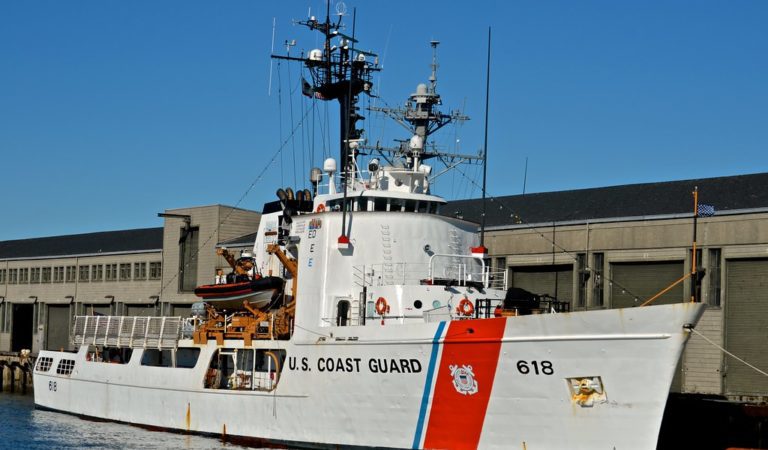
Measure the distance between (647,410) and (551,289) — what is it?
2010cm

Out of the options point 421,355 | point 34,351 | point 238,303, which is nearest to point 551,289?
point 238,303

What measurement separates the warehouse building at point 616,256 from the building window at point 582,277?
0.12 ft

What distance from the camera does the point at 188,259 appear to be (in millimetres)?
51875

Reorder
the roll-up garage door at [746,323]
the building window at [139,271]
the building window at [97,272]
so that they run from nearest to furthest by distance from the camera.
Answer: the roll-up garage door at [746,323], the building window at [139,271], the building window at [97,272]

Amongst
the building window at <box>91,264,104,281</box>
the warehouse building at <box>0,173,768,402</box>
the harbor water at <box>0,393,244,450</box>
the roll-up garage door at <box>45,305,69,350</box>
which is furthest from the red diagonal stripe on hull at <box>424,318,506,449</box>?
the roll-up garage door at <box>45,305,69,350</box>

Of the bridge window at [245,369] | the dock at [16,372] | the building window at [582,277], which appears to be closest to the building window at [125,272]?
the dock at [16,372]

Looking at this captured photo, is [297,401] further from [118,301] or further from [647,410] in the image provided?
[118,301]

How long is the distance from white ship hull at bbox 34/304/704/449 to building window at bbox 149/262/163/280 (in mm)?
26850

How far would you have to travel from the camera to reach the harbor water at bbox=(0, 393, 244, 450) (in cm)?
2720

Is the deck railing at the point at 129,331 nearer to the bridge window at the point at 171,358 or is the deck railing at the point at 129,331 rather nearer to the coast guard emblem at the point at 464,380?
the bridge window at the point at 171,358

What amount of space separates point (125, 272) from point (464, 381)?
37.7 meters

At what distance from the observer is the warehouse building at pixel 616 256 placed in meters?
33.3

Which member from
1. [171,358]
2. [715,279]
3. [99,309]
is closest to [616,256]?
[715,279]

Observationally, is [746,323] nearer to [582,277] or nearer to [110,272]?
[582,277]
